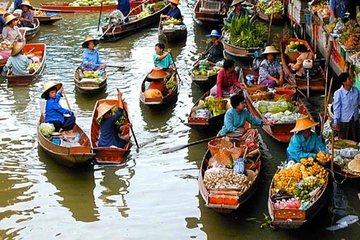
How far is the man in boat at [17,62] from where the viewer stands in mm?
16484

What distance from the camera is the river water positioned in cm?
971

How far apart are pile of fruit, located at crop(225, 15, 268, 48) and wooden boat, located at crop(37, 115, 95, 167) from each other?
21.3 ft

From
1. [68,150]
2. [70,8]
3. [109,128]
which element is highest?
[70,8]

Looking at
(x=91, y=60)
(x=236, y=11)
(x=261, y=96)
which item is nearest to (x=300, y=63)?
(x=261, y=96)

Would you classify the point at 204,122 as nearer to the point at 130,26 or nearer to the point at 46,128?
the point at 46,128

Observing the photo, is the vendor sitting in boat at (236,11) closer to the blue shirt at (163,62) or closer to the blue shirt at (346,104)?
the blue shirt at (163,62)

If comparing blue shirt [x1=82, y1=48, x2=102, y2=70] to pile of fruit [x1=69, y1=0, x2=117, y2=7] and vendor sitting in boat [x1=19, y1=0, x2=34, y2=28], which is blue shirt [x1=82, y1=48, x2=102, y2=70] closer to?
vendor sitting in boat [x1=19, y1=0, x2=34, y2=28]

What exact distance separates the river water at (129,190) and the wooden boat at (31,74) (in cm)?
56

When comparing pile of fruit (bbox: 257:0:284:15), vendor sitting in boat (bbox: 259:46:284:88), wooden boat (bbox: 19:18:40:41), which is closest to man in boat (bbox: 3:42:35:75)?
wooden boat (bbox: 19:18:40:41)

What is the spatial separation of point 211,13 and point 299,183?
12976 millimetres

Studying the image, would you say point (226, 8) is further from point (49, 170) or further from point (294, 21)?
point (49, 170)

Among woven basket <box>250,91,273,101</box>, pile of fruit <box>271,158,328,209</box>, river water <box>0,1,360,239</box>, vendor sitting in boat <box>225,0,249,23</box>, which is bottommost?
river water <box>0,1,360,239</box>

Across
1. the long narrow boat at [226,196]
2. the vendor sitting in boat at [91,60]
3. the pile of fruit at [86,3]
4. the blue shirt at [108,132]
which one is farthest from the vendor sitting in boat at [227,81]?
the pile of fruit at [86,3]

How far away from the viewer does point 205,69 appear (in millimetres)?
15805
